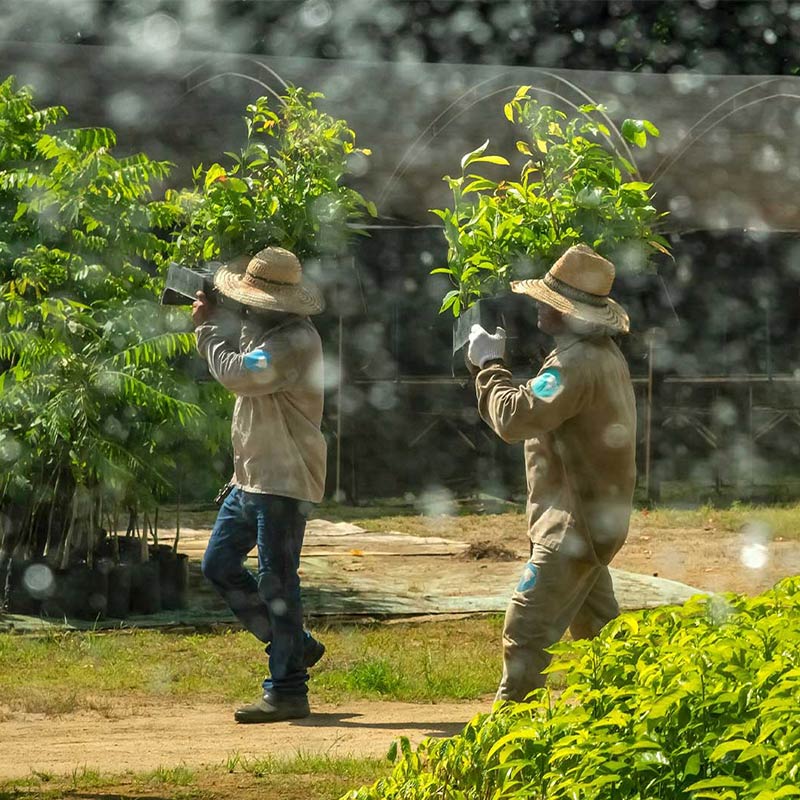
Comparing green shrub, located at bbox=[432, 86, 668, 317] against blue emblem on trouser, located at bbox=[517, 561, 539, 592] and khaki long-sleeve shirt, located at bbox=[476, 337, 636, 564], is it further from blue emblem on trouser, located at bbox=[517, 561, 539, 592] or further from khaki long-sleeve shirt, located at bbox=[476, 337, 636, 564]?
blue emblem on trouser, located at bbox=[517, 561, 539, 592]

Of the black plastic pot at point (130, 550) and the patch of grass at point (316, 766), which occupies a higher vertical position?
the black plastic pot at point (130, 550)

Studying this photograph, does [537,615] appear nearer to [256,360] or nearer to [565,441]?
[565,441]

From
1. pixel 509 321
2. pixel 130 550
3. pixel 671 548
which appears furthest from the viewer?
pixel 671 548

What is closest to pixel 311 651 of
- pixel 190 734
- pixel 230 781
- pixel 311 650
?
pixel 311 650

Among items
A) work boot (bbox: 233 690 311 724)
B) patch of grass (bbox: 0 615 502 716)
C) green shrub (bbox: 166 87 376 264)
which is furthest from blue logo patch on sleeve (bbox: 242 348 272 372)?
patch of grass (bbox: 0 615 502 716)

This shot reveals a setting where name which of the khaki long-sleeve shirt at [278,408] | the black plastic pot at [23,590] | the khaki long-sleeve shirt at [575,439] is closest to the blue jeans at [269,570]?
the khaki long-sleeve shirt at [278,408]

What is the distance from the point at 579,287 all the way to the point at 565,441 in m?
0.64

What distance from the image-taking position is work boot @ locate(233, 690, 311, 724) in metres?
7.69

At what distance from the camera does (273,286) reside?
7707 millimetres

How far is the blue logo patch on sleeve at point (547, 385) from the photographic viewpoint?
6.33 meters

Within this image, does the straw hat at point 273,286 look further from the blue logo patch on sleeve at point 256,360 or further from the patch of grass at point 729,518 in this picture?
the patch of grass at point 729,518

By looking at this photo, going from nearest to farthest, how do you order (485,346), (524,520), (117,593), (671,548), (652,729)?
1. (652,729)
2. (485,346)
3. (117,593)
4. (671,548)
5. (524,520)

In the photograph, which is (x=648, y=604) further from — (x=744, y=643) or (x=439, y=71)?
(x=439, y=71)

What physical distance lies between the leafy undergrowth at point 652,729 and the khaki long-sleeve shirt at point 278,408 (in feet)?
10.3
